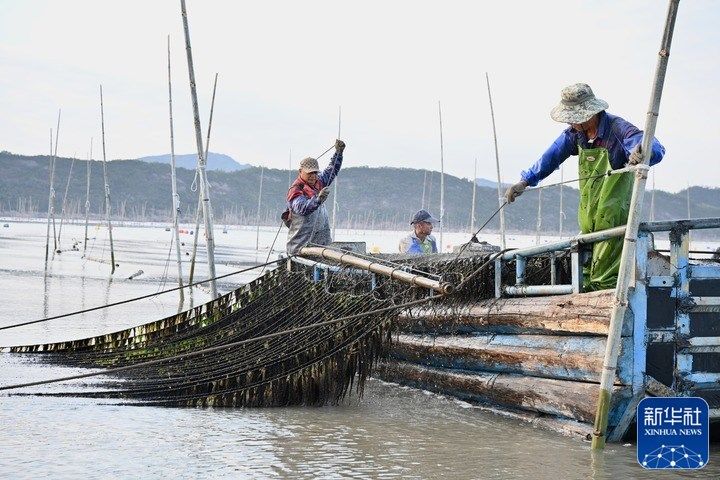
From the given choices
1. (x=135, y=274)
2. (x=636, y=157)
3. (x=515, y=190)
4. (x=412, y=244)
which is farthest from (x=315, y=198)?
(x=135, y=274)

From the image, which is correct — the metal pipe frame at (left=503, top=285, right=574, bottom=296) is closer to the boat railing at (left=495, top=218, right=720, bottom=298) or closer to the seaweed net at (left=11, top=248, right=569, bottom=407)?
the boat railing at (left=495, top=218, right=720, bottom=298)

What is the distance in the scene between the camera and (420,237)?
12438 millimetres

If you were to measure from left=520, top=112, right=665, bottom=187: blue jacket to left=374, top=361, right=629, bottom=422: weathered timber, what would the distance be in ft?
5.33

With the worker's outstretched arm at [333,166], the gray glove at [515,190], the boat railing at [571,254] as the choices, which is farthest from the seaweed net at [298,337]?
the worker's outstretched arm at [333,166]

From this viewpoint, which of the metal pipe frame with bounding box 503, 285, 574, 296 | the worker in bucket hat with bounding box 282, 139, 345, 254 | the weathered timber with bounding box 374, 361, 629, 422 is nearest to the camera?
the weathered timber with bounding box 374, 361, 629, 422

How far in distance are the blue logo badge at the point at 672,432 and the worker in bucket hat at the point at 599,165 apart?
1.03 metres

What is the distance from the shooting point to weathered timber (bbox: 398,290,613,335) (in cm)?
659

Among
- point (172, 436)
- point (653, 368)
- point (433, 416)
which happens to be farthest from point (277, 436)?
point (653, 368)

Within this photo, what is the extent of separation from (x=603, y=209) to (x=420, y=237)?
18.1 feet

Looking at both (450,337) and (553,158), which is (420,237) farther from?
(553,158)

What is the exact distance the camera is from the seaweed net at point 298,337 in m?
7.97

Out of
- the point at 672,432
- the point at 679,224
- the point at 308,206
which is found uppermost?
the point at 308,206

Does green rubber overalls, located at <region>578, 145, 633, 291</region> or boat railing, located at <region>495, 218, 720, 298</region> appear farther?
green rubber overalls, located at <region>578, 145, 633, 291</region>

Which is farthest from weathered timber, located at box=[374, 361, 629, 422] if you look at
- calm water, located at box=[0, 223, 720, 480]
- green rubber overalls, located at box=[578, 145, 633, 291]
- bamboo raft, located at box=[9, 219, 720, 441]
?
green rubber overalls, located at box=[578, 145, 633, 291]
